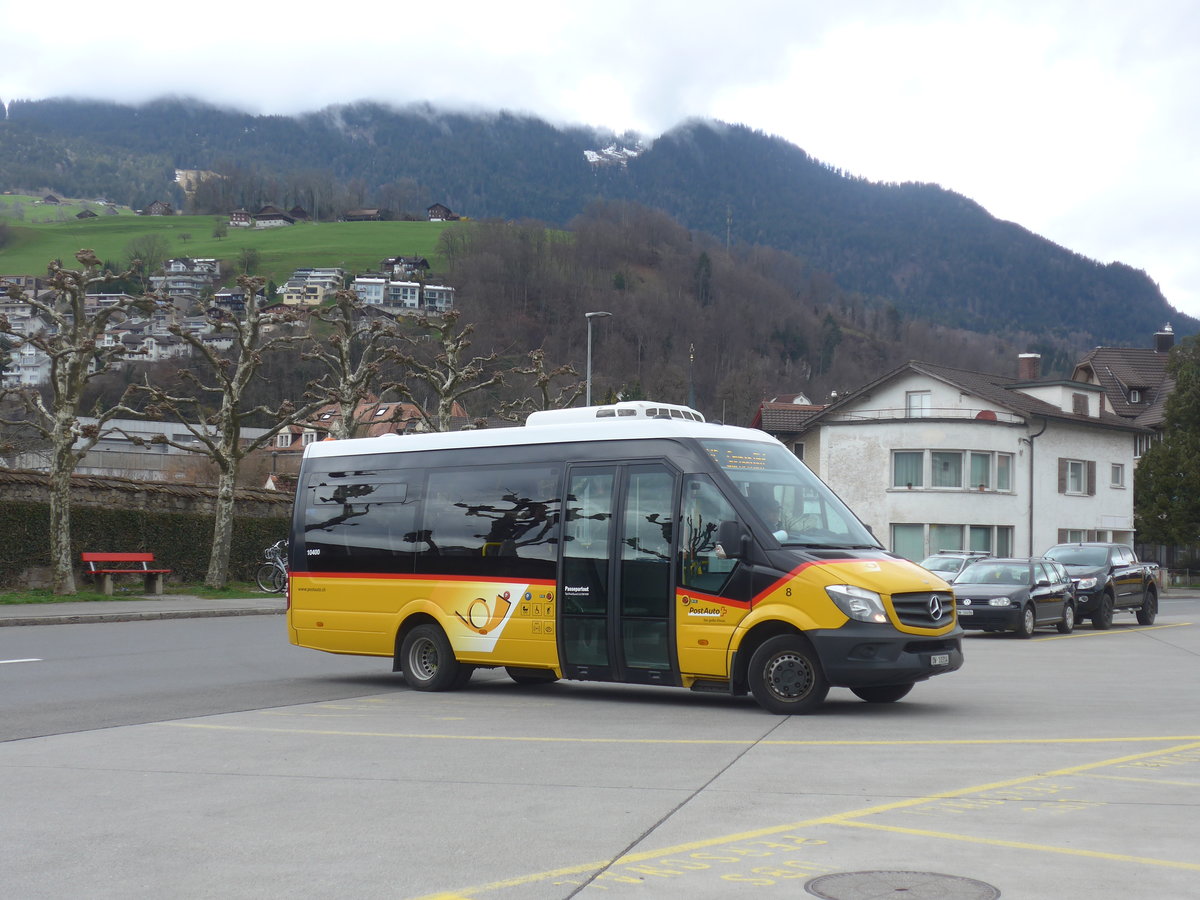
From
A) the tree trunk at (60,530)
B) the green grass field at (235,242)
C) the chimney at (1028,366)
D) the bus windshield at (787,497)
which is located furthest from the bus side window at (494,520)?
the green grass field at (235,242)

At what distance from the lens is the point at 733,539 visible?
12.4 meters

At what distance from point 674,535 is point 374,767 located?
14.5 feet

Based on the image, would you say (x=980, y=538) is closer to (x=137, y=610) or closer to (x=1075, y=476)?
(x=1075, y=476)

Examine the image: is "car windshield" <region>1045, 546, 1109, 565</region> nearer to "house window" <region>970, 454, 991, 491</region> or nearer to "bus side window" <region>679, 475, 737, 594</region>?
"bus side window" <region>679, 475, 737, 594</region>

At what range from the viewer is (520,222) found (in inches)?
5822

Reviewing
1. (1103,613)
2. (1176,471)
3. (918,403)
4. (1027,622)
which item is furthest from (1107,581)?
(1176,471)

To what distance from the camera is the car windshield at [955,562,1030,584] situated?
26.8m

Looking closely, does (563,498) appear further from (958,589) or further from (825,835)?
(958,589)

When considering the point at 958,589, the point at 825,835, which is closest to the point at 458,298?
the point at 958,589

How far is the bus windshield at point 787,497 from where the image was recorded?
503 inches

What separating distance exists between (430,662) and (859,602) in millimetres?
5310

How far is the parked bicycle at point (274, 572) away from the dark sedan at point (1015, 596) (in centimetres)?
1852

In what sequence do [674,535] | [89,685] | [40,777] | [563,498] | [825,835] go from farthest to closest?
[89,685] → [563,498] → [674,535] → [40,777] → [825,835]

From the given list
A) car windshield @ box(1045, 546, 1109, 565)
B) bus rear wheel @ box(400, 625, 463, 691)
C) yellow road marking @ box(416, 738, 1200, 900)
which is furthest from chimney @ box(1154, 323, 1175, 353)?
yellow road marking @ box(416, 738, 1200, 900)
